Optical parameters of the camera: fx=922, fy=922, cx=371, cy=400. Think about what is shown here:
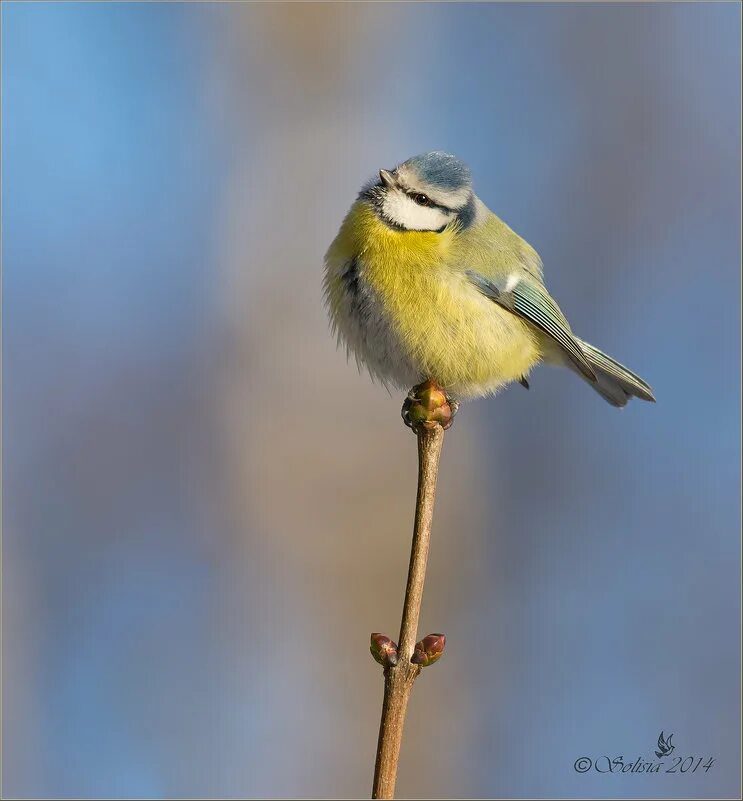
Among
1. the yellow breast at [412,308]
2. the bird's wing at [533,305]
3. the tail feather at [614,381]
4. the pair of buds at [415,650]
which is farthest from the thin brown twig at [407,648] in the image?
the tail feather at [614,381]

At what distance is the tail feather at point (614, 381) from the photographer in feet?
9.33

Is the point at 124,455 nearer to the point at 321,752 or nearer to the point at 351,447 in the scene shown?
the point at 351,447

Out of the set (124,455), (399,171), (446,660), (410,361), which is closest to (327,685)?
(446,660)

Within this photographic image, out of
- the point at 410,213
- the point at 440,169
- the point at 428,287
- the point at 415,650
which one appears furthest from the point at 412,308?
the point at 415,650

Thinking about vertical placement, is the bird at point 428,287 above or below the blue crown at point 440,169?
below

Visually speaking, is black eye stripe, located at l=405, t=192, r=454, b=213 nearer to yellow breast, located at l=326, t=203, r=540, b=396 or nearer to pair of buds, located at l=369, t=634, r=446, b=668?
yellow breast, located at l=326, t=203, r=540, b=396

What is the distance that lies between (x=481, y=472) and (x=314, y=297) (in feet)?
3.84

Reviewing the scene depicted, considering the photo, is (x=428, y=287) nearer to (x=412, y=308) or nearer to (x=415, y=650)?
(x=412, y=308)

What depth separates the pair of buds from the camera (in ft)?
4.52

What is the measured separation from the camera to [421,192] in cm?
250

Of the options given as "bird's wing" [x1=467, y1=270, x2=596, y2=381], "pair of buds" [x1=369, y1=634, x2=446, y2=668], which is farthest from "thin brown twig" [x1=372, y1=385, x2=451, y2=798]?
Answer: "bird's wing" [x1=467, y1=270, x2=596, y2=381]

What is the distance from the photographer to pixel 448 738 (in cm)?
401

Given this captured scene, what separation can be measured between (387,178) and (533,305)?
1.86 feet

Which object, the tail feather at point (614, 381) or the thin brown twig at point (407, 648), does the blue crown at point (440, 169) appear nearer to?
the tail feather at point (614, 381)
